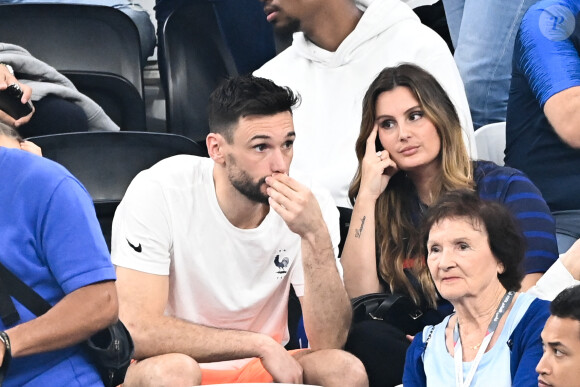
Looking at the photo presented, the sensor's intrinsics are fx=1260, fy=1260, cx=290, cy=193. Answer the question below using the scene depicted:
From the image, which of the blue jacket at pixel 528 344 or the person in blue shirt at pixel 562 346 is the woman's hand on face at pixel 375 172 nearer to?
the blue jacket at pixel 528 344

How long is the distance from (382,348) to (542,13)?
3.86 feet

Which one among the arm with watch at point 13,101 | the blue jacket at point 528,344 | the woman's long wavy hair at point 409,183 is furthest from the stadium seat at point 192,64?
the blue jacket at point 528,344

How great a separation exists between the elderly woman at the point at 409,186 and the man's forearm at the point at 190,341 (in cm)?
27

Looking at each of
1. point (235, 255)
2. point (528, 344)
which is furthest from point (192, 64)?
point (528, 344)

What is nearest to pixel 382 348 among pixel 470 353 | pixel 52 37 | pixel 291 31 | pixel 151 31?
pixel 470 353

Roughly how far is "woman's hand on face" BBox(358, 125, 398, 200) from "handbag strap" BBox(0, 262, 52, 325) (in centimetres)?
125

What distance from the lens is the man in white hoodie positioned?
13.3 feet

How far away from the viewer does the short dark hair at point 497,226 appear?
2863 millimetres

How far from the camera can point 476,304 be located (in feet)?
9.23

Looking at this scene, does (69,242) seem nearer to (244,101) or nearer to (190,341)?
(190,341)

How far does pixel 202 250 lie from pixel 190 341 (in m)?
0.28

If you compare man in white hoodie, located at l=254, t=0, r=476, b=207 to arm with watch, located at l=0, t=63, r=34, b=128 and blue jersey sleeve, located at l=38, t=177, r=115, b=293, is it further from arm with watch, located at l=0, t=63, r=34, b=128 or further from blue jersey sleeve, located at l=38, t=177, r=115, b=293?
blue jersey sleeve, located at l=38, t=177, r=115, b=293

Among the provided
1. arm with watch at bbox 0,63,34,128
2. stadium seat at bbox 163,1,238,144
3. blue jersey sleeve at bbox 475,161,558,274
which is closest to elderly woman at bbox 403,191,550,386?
blue jersey sleeve at bbox 475,161,558,274

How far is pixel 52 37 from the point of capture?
4660 mm
